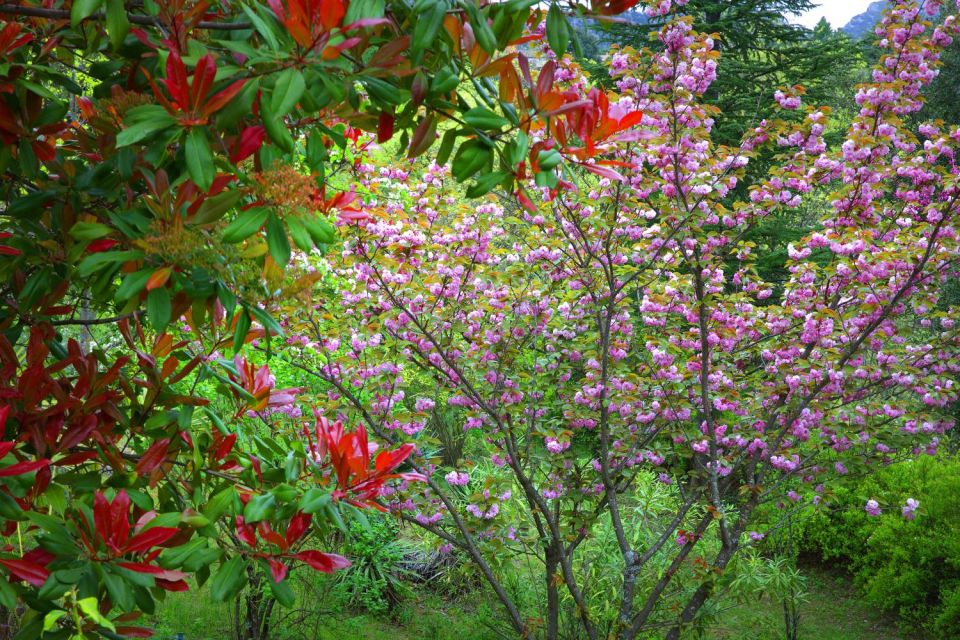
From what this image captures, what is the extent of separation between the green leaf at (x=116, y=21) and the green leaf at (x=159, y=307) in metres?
0.38

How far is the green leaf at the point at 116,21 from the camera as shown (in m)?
1.17

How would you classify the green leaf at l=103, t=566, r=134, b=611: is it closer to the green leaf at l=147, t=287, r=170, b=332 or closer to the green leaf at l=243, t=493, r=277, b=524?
the green leaf at l=243, t=493, r=277, b=524

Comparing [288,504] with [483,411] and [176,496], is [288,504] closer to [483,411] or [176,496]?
[176,496]

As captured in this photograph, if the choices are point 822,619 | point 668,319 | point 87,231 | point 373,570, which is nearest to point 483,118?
point 87,231

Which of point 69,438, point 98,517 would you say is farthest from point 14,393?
point 98,517

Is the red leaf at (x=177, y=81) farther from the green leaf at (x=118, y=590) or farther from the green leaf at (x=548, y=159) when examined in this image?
the green leaf at (x=118, y=590)

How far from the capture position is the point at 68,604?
1.16 meters

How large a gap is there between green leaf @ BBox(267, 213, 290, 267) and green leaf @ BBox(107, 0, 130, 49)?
0.37 meters

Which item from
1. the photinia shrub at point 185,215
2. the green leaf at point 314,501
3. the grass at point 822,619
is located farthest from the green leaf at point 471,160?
the grass at point 822,619

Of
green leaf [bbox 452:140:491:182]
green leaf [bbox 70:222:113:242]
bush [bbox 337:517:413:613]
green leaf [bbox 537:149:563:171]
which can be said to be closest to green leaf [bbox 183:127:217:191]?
green leaf [bbox 70:222:113:242]

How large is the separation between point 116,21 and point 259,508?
84 cm

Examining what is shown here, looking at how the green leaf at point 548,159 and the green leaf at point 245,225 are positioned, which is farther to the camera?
the green leaf at point 548,159

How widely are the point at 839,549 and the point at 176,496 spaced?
277 inches

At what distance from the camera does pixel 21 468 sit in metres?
1.24
